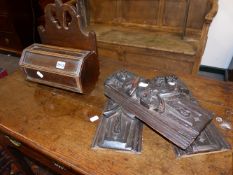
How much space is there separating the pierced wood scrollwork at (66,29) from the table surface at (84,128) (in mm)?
235

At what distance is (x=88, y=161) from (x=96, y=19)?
2.15 meters

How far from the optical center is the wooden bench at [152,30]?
1898 mm

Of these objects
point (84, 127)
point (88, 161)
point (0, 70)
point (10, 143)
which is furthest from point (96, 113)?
point (0, 70)

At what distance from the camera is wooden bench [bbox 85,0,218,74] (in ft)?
6.23

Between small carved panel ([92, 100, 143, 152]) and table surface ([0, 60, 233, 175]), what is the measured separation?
0.02 meters

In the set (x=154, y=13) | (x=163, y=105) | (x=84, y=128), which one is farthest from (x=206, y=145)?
(x=154, y=13)

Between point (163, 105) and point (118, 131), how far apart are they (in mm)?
195

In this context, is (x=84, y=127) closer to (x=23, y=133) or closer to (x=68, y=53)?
(x=23, y=133)

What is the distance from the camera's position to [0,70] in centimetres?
223

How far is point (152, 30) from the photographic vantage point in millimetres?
2299

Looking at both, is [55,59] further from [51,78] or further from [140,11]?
[140,11]

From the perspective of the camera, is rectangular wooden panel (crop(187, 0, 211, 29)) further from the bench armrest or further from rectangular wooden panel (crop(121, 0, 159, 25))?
rectangular wooden panel (crop(121, 0, 159, 25))

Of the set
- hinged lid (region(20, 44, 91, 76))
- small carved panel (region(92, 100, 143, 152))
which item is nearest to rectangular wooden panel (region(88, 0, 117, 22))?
hinged lid (region(20, 44, 91, 76))

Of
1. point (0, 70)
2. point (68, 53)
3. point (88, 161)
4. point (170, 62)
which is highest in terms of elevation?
point (68, 53)
